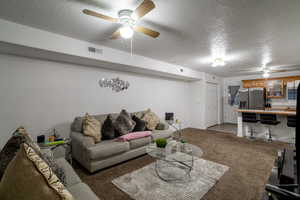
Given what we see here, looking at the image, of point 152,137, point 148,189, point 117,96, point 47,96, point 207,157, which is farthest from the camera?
point 117,96

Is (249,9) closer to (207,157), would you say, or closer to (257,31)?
(257,31)

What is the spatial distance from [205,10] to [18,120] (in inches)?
142

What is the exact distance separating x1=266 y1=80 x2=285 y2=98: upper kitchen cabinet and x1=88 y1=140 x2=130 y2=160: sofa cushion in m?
6.51

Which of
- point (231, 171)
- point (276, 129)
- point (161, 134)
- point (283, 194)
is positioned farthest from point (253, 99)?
point (283, 194)

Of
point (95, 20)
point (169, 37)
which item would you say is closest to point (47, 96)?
point (95, 20)

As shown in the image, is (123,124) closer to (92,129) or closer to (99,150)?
(92,129)

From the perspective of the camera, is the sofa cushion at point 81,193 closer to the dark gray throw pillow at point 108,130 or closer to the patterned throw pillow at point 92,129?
the patterned throw pillow at point 92,129

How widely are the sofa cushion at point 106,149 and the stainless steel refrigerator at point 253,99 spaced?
5.43 m

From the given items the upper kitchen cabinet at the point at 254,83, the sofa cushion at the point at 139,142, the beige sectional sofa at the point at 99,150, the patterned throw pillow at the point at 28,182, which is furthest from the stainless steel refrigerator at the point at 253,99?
the patterned throw pillow at the point at 28,182

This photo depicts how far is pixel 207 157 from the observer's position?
2.98 metres

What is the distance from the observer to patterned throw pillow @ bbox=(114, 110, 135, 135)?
2936mm

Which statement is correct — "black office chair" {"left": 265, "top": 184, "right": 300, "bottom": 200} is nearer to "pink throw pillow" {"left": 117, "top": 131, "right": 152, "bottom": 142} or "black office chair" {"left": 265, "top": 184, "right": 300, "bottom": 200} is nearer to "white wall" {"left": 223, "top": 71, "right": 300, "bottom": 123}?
"pink throw pillow" {"left": 117, "top": 131, "right": 152, "bottom": 142}

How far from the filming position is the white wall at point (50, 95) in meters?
2.34

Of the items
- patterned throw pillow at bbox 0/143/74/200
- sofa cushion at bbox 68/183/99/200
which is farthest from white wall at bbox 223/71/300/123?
patterned throw pillow at bbox 0/143/74/200
